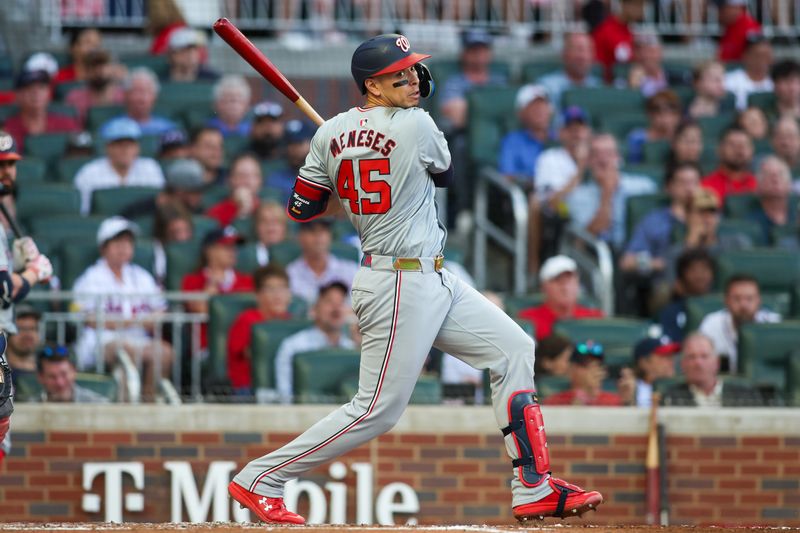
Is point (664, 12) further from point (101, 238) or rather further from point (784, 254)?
point (101, 238)

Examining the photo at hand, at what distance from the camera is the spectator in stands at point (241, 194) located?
10234 millimetres

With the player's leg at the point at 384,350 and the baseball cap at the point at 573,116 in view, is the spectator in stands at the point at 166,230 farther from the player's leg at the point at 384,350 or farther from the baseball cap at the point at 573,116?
the player's leg at the point at 384,350

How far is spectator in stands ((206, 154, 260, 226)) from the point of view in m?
10.2

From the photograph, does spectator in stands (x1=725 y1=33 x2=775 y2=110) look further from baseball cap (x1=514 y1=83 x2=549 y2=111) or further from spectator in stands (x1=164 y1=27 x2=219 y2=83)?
spectator in stands (x1=164 y1=27 x2=219 y2=83)

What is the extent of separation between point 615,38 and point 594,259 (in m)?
3.18

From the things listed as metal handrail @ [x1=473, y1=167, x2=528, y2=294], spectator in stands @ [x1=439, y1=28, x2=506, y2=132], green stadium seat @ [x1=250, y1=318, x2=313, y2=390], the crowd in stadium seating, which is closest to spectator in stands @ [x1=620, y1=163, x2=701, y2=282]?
the crowd in stadium seating

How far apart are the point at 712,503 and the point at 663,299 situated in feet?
7.61

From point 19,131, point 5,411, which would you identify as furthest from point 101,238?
point 5,411

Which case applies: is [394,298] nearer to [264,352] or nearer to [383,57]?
[383,57]

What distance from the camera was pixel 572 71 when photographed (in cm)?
1249

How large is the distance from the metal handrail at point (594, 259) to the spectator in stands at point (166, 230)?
277 centimetres

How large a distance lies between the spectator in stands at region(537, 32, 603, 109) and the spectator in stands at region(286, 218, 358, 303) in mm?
3482

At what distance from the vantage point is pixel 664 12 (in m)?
14.7

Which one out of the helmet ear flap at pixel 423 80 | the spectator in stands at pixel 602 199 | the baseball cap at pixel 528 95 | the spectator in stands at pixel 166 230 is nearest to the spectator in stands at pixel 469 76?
the baseball cap at pixel 528 95
